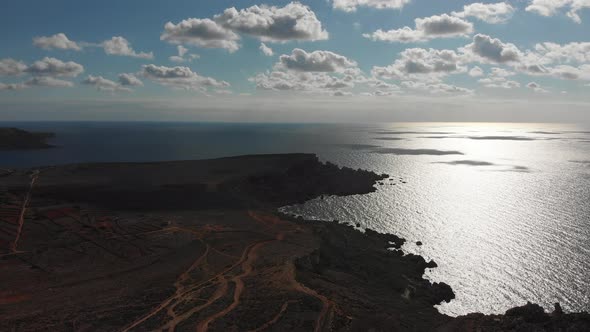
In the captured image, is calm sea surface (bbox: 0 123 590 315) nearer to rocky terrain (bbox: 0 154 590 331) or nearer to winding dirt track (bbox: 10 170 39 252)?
rocky terrain (bbox: 0 154 590 331)

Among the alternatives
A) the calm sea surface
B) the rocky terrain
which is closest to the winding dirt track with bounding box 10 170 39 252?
the rocky terrain

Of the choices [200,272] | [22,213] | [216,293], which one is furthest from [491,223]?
[22,213]

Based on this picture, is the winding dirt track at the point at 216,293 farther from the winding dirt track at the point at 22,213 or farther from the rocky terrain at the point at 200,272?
the winding dirt track at the point at 22,213

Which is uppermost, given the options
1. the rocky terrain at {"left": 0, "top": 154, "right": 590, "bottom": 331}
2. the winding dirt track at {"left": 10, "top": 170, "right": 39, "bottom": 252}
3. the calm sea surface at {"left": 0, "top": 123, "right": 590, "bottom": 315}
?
the winding dirt track at {"left": 10, "top": 170, "right": 39, "bottom": 252}

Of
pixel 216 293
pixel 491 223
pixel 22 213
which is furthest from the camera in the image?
pixel 491 223

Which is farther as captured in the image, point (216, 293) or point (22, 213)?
point (22, 213)

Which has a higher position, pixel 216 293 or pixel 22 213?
pixel 22 213

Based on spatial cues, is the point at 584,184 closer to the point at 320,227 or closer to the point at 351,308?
the point at 320,227

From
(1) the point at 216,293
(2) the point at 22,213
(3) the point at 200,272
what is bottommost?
(3) the point at 200,272

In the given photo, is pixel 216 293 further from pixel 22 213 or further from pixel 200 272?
pixel 22 213

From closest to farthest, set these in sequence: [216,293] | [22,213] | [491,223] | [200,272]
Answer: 1. [216,293]
2. [200,272]
3. [22,213]
4. [491,223]
